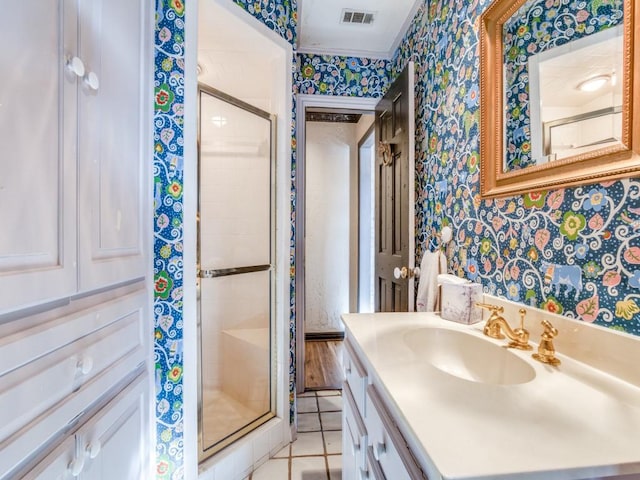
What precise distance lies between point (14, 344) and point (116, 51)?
0.86 m

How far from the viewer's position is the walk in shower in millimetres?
1717

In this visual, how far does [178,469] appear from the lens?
4.23 ft

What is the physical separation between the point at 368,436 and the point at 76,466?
736 mm

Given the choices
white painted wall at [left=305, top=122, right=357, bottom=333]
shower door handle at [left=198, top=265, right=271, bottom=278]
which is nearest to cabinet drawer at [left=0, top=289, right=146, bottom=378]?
shower door handle at [left=198, top=265, right=271, bottom=278]

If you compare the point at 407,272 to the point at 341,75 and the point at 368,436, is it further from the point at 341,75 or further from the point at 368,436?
the point at 341,75

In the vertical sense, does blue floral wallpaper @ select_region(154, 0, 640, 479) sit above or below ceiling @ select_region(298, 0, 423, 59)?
below

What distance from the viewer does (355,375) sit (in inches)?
41.2

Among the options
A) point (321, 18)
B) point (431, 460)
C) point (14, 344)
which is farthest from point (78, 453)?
point (321, 18)

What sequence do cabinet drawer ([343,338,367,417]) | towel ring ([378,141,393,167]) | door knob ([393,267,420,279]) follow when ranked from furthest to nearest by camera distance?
towel ring ([378,141,393,167]), door knob ([393,267,420,279]), cabinet drawer ([343,338,367,417])

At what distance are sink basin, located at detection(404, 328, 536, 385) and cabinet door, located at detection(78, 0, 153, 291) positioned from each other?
0.97 m

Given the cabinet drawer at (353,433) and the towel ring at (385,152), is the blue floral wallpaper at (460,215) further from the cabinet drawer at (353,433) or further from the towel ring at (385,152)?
the cabinet drawer at (353,433)

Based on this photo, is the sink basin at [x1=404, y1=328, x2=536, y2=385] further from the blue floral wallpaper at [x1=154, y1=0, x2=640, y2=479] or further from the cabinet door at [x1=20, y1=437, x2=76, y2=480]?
the cabinet door at [x1=20, y1=437, x2=76, y2=480]

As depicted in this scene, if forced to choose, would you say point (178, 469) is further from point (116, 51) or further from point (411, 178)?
point (411, 178)

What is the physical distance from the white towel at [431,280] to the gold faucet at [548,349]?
1.95 feet
